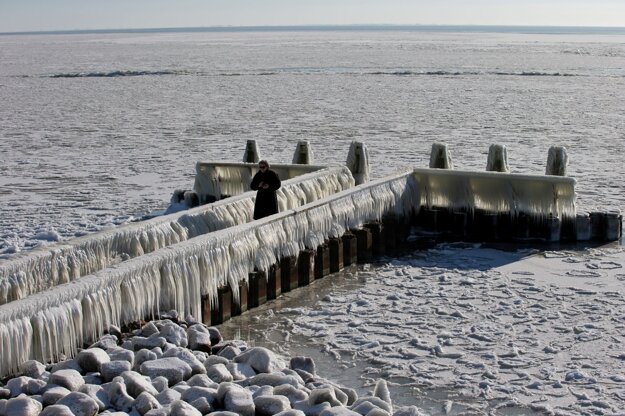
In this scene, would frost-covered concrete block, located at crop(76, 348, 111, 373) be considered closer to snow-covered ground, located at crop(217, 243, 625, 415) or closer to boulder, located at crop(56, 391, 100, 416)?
boulder, located at crop(56, 391, 100, 416)

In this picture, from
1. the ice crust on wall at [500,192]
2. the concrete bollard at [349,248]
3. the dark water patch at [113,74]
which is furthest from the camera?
the dark water patch at [113,74]

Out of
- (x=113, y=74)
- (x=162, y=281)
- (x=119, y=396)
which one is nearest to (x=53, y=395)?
(x=119, y=396)

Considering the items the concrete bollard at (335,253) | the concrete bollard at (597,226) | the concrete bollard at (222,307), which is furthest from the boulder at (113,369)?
the concrete bollard at (597,226)

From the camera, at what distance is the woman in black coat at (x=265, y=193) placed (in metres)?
12.7

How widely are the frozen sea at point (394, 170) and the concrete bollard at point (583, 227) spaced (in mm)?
481

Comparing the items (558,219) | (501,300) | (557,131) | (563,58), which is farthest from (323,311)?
(563,58)

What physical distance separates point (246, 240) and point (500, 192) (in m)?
5.22

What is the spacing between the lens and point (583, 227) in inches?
568

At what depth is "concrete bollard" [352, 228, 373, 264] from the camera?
533 inches

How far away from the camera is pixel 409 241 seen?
48.6 ft

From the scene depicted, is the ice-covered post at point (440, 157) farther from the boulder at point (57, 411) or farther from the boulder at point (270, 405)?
the boulder at point (57, 411)

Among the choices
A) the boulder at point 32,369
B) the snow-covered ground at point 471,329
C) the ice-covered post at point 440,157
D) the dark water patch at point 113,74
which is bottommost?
the snow-covered ground at point 471,329

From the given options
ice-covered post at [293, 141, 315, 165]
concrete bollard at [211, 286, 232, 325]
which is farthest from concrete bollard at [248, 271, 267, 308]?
ice-covered post at [293, 141, 315, 165]

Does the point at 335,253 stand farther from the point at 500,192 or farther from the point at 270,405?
the point at 270,405
